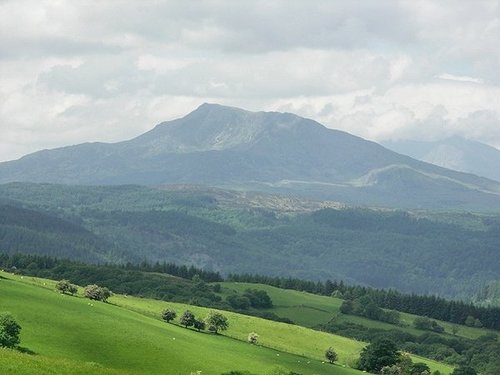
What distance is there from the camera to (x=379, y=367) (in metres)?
162

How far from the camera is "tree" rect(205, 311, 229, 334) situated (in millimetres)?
156500

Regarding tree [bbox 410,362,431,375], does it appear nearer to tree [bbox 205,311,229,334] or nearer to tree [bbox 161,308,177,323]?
tree [bbox 205,311,229,334]

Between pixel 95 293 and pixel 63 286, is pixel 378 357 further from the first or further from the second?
pixel 63 286

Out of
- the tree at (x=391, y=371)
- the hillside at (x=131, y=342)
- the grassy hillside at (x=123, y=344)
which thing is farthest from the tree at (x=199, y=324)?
the tree at (x=391, y=371)

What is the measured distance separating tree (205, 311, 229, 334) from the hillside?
2590 mm

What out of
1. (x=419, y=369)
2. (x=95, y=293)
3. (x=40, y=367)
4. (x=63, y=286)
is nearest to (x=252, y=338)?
(x=95, y=293)

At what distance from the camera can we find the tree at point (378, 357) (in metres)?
162

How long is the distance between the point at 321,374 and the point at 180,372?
3478 cm

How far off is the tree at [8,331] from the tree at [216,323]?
66696 millimetres

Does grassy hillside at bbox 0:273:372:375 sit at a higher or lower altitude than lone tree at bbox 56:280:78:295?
lower

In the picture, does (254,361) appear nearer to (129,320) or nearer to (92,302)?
(129,320)

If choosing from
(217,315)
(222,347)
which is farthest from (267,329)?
(222,347)

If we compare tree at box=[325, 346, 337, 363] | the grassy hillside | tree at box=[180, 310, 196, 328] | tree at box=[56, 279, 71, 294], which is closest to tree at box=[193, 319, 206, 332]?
tree at box=[180, 310, 196, 328]

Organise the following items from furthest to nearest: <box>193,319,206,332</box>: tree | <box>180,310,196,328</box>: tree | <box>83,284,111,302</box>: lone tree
A: 1. <box>83,284,111,302</box>: lone tree
2. <box>193,319,206,332</box>: tree
3. <box>180,310,196,328</box>: tree
